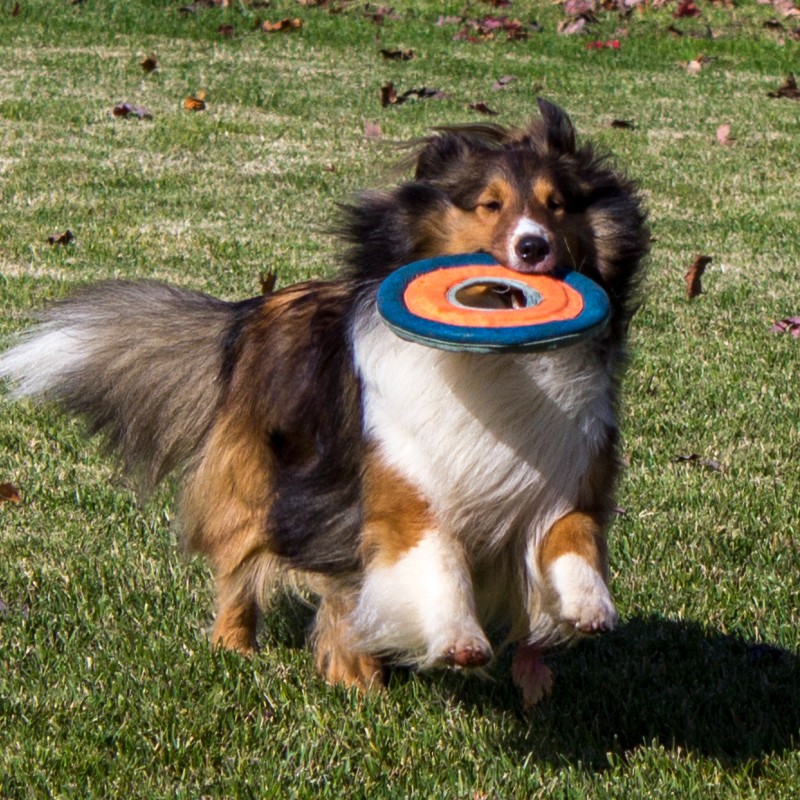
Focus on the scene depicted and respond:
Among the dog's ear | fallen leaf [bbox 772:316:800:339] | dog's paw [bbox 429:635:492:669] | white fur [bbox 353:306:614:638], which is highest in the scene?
the dog's ear

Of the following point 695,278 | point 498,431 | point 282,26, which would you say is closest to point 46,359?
point 498,431

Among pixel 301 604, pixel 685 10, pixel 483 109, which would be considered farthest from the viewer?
pixel 685 10

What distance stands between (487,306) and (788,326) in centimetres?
439

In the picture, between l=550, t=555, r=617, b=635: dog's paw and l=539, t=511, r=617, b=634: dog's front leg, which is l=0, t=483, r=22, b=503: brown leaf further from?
l=550, t=555, r=617, b=635: dog's paw

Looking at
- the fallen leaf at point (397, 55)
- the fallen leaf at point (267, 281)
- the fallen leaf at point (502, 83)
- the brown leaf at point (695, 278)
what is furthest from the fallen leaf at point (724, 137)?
the fallen leaf at point (267, 281)

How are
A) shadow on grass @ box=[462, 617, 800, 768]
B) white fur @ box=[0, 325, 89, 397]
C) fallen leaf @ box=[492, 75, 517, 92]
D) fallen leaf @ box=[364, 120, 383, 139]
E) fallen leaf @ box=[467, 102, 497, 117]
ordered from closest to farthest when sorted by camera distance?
shadow on grass @ box=[462, 617, 800, 768]
white fur @ box=[0, 325, 89, 397]
fallen leaf @ box=[364, 120, 383, 139]
fallen leaf @ box=[467, 102, 497, 117]
fallen leaf @ box=[492, 75, 517, 92]

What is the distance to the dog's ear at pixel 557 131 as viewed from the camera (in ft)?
12.7

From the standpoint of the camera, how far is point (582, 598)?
342 centimetres

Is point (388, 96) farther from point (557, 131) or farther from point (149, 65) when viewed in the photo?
point (557, 131)

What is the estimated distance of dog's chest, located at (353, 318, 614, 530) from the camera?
3592 mm

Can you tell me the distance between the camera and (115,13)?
15641 mm

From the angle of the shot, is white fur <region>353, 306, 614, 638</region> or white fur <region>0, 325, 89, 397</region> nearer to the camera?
white fur <region>353, 306, 614, 638</region>

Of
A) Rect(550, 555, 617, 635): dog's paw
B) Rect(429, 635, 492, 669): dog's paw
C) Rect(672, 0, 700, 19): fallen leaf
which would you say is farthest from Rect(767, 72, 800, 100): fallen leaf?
Rect(429, 635, 492, 669): dog's paw

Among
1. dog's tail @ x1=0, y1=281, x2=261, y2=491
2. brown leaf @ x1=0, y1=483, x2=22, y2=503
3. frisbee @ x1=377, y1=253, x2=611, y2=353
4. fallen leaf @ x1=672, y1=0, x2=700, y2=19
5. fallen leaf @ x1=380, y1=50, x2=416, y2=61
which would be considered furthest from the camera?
fallen leaf @ x1=672, y1=0, x2=700, y2=19
